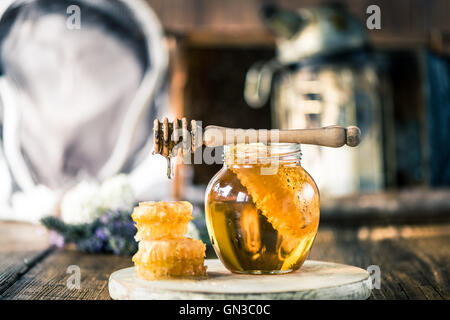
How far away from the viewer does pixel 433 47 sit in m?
2.47

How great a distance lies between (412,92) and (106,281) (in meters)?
2.03

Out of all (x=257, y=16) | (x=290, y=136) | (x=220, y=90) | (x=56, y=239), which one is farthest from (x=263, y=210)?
(x=220, y=90)

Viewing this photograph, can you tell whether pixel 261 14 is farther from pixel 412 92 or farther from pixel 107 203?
pixel 107 203

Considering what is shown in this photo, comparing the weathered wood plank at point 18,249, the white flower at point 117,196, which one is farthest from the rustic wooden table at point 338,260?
the white flower at point 117,196

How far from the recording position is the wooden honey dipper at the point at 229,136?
643 mm

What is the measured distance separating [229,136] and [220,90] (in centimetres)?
193

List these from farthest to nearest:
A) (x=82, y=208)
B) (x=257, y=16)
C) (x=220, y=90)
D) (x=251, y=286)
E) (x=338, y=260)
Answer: (x=220, y=90), (x=257, y=16), (x=82, y=208), (x=338, y=260), (x=251, y=286)

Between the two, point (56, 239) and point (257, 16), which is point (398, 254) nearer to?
point (56, 239)

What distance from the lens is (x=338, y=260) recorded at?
38.6 inches

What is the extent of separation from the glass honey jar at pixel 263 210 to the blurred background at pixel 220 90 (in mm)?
524

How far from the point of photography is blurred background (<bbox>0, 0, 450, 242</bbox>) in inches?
66.4

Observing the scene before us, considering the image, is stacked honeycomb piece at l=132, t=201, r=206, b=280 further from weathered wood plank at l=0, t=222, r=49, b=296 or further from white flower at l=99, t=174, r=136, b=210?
white flower at l=99, t=174, r=136, b=210

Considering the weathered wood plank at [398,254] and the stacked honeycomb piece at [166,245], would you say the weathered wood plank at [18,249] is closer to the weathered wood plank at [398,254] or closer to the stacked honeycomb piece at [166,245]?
the stacked honeycomb piece at [166,245]
